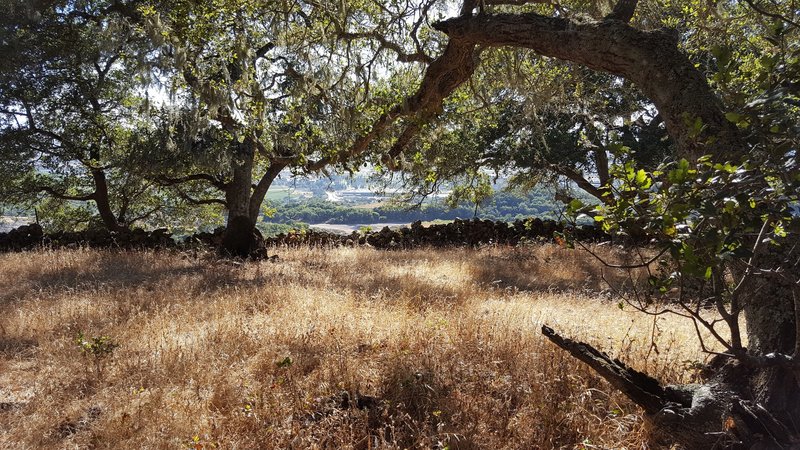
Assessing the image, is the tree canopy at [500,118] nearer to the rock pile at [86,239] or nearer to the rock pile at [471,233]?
the rock pile at [471,233]

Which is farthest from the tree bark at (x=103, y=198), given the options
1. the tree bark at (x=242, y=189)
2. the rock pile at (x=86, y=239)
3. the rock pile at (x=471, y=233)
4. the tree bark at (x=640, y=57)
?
the tree bark at (x=640, y=57)

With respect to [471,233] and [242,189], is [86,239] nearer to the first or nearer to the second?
[242,189]

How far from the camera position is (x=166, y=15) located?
311 inches

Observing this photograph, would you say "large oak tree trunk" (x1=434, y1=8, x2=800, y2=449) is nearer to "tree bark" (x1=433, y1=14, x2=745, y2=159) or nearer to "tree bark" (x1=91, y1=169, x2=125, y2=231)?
"tree bark" (x1=433, y1=14, x2=745, y2=159)

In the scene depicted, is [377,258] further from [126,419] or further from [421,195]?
[126,419]

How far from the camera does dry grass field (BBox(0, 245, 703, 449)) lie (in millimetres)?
2771

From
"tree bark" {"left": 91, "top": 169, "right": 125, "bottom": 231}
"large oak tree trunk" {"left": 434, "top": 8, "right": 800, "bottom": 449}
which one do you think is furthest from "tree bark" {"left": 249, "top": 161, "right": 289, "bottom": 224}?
"large oak tree trunk" {"left": 434, "top": 8, "right": 800, "bottom": 449}

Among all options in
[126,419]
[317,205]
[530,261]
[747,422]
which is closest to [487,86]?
[530,261]

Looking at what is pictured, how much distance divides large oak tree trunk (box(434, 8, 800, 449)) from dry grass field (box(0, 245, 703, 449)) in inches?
10.8

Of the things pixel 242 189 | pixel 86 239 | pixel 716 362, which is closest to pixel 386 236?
pixel 242 189

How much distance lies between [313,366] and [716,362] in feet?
9.74

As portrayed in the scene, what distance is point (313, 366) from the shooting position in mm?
3715

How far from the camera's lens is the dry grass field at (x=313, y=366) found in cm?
277

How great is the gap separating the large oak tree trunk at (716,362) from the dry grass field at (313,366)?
0.27m
